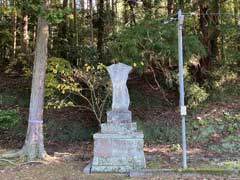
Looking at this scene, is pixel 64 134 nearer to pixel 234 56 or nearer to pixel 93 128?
pixel 93 128

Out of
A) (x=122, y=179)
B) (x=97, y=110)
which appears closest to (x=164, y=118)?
(x=97, y=110)

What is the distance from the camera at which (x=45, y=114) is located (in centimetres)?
1156

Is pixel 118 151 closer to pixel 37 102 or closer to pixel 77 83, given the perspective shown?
pixel 37 102

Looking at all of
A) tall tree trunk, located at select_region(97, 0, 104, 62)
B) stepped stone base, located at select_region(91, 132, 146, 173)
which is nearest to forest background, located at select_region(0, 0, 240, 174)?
tall tree trunk, located at select_region(97, 0, 104, 62)

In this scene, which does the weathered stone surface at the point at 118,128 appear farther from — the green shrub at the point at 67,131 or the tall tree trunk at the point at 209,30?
the tall tree trunk at the point at 209,30

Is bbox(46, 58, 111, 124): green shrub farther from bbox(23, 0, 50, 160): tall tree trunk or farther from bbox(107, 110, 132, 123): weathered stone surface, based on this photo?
bbox(107, 110, 132, 123): weathered stone surface

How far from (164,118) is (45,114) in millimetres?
4120

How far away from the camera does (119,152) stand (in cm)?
686

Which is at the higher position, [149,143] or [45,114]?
[45,114]

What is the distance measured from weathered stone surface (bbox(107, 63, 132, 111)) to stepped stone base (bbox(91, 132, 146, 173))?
0.65 m

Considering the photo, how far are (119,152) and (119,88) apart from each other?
4.47 feet

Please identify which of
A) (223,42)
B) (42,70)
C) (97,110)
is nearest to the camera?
(42,70)

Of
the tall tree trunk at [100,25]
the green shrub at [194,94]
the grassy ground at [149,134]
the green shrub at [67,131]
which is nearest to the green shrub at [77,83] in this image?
the green shrub at [67,131]

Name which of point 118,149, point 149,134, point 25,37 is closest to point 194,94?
point 149,134
